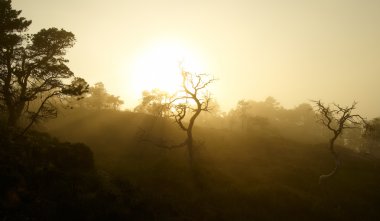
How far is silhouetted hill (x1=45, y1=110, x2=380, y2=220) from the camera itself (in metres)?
23.4

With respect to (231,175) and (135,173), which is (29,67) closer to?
(135,173)

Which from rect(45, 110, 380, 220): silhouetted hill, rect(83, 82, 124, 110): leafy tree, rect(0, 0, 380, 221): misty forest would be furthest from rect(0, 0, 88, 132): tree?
rect(83, 82, 124, 110): leafy tree

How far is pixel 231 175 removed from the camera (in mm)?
34219

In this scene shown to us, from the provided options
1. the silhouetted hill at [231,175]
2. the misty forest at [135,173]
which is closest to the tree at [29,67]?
the misty forest at [135,173]

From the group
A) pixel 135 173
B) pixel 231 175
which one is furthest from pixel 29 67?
pixel 231 175

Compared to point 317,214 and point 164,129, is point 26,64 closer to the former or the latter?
point 317,214

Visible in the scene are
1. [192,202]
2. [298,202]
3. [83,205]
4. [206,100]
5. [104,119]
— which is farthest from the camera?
[104,119]

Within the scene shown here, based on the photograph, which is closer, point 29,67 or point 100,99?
point 29,67

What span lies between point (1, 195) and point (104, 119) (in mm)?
50328

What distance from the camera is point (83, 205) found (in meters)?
16.8

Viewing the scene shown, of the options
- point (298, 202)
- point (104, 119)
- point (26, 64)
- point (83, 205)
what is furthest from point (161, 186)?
point (104, 119)

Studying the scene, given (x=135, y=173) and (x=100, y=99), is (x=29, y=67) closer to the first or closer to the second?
(x=135, y=173)

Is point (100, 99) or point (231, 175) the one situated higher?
point (100, 99)

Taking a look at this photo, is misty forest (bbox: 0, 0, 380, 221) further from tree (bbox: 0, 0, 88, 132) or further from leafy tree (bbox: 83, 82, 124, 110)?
leafy tree (bbox: 83, 82, 124, 110)
